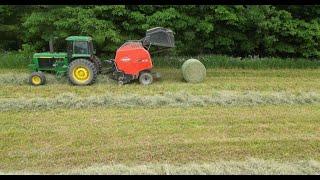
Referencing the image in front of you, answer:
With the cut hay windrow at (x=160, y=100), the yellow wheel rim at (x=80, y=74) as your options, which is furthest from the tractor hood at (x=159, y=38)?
the cut hay windrow at (x=160, y=100)

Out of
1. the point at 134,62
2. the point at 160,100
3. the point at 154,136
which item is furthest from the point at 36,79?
the point at 154,136

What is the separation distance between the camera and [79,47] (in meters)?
11.2

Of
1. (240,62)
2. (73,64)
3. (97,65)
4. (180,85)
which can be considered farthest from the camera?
(240,62)

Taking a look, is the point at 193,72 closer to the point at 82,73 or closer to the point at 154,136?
the point at 82,73

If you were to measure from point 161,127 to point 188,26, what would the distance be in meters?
6.54

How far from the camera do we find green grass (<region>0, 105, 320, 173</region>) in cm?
633

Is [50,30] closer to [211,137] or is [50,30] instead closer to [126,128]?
[126,128]

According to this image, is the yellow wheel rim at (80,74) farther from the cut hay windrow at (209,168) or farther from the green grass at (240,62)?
the cut hay windrow at (209,168)

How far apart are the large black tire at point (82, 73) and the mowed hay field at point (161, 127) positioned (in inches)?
9.0

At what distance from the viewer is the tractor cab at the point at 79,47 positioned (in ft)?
36.4

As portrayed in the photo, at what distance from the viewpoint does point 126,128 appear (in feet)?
25.1

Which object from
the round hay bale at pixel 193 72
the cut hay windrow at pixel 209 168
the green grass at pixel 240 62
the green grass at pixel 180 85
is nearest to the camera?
the cut hay windrow at pixel 209 168

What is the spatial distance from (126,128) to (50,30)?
6873 millimetres

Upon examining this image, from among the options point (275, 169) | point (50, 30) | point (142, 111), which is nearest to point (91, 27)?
point (50, 30)
